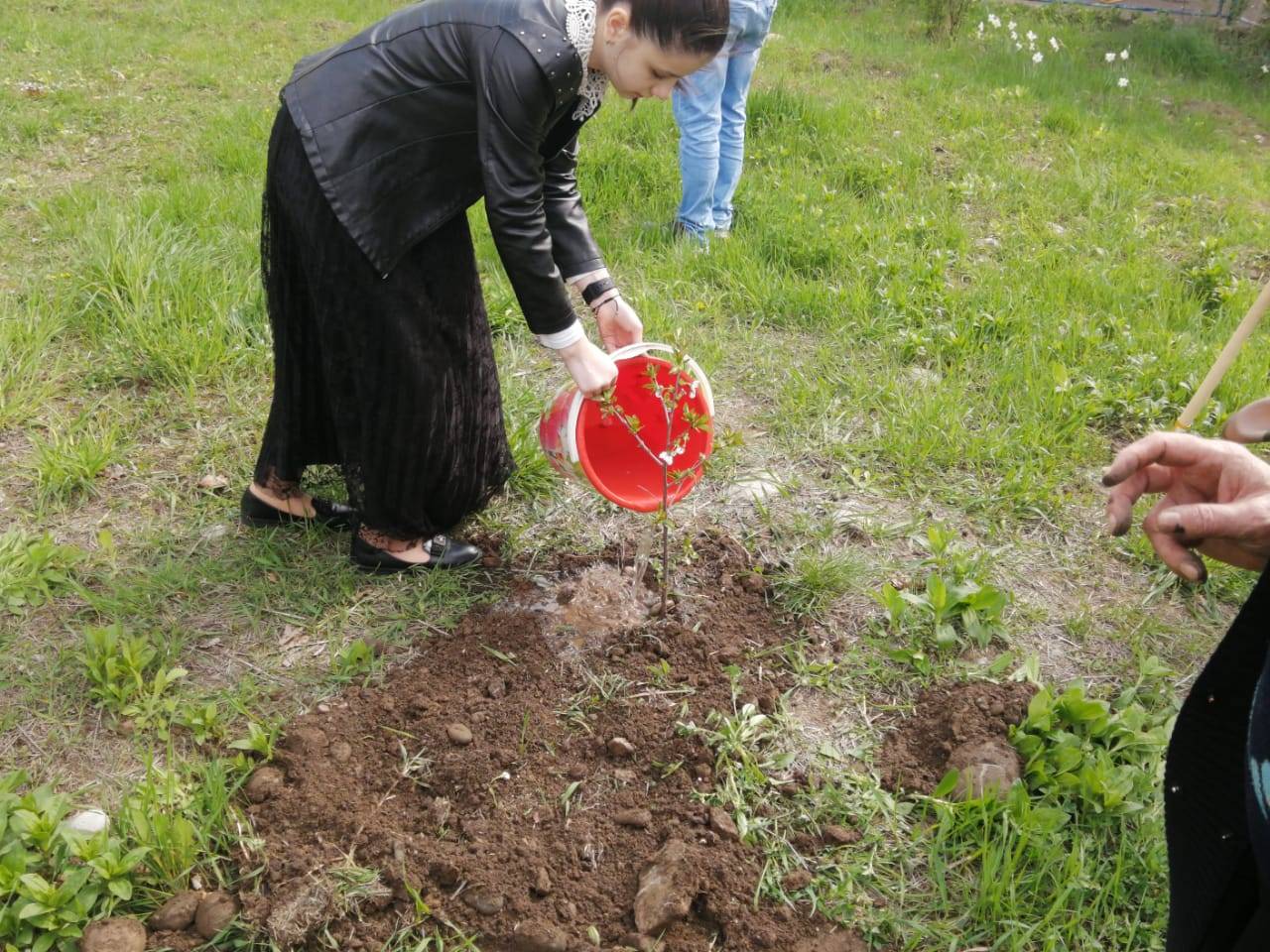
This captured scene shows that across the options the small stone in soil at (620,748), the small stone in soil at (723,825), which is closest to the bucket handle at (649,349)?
the small stone in soil at (620,748)

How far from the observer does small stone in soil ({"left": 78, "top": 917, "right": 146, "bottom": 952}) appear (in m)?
1.77

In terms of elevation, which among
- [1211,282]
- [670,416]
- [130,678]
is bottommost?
[130,678]

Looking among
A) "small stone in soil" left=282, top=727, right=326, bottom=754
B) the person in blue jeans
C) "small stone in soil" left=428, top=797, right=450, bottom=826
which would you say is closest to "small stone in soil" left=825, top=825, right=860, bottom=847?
"small stone in soil" left=428, top=797, right=450, bottom=826

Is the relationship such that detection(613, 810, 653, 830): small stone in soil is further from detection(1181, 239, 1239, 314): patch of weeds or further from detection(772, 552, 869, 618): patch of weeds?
detection(1181, 239, 1239, 314): patch of weeds

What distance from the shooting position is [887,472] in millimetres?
3178

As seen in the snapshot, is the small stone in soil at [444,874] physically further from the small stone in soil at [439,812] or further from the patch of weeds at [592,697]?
the patch of weeds at [592,697]

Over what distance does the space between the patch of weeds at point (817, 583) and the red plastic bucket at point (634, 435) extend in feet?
1.33

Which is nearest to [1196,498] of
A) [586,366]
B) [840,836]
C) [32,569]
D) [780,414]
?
[840,836]

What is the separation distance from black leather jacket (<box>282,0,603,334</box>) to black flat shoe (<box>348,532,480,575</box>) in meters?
0.81

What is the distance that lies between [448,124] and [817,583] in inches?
56.1

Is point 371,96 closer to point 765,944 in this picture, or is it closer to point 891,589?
point 891,589

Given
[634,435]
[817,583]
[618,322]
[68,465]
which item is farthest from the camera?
[68,465]

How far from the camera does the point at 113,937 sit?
5.84 ft

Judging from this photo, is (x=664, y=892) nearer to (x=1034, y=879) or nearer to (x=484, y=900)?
(x=484, y=900)
